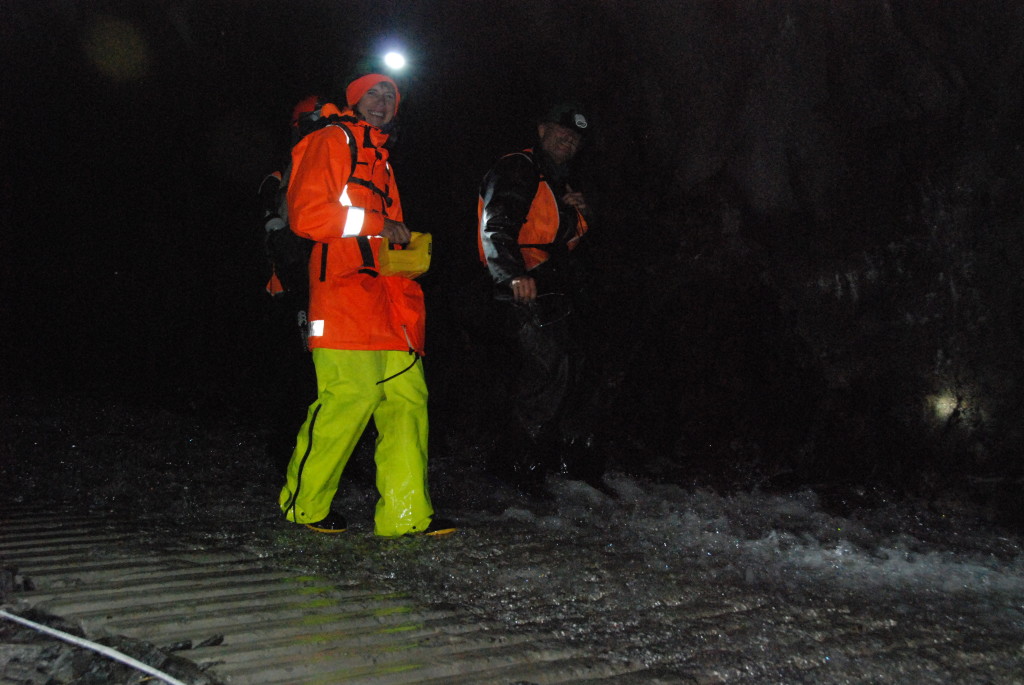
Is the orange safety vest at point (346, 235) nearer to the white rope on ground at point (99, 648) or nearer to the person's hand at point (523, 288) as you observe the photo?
the person's hand at point (523, 288)

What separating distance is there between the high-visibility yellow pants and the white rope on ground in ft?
4.11

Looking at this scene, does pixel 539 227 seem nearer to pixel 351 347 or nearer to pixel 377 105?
pixel 377 105

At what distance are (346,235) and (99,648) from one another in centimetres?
169

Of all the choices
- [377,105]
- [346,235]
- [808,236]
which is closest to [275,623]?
→ [346,235]

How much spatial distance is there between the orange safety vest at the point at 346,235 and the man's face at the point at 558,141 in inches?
37.8

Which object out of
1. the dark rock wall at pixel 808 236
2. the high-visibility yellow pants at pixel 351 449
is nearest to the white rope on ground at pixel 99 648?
the high-visibility yellow pants at pixel 351 449

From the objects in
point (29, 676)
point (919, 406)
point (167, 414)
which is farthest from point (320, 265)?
point (167, 414)

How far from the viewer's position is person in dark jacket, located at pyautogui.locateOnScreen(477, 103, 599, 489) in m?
3.80

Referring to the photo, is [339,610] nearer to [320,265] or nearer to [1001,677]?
[320,265]

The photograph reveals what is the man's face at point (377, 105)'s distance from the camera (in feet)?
11.1

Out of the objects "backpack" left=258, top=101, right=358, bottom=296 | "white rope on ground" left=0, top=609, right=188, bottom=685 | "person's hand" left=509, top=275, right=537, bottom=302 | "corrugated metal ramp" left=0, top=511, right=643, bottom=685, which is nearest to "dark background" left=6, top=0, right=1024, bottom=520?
"backpack" left=258, top=101, right=358, bottom=296

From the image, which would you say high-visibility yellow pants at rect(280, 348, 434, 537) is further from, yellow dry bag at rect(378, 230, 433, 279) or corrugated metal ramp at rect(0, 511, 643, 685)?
corrugated metal ramp at rect(0, 511, 643, 685)

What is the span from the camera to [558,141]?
400 centimetres

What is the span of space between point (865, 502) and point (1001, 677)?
215cm
